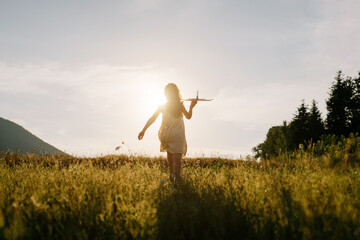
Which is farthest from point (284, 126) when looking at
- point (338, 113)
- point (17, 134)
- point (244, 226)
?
point (17, 134)

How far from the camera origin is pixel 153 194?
3.25m

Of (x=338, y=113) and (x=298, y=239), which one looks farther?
(x=338, y=113)

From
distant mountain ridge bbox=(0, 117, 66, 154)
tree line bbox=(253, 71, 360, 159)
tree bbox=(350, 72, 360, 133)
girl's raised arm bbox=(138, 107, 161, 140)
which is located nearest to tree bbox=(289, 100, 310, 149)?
tree line bbox=(253, 71, 360, 159)

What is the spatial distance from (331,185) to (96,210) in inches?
101

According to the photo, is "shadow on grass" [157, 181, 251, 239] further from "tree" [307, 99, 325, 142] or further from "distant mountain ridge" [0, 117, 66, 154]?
"distant mountain ridge" [0, 117, 66, 154]

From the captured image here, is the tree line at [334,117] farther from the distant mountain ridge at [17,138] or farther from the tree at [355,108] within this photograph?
the distant mountain ridge at [17,138]

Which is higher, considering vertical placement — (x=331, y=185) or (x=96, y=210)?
(x=331, y=185)

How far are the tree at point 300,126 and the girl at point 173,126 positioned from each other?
111 feet

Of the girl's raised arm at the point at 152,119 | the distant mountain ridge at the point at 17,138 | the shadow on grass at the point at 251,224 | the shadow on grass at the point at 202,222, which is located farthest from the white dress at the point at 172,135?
the distant mountain ridge at the point at 17,138

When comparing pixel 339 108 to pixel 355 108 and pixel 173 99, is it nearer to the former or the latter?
pixel 355 108

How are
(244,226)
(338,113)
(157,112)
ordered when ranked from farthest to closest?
(338,113)
(157,112)
(244,226)

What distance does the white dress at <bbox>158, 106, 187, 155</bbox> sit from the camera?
5.30 m

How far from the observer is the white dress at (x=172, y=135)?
5.30m

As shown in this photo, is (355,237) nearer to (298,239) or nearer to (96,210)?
(298,239)
